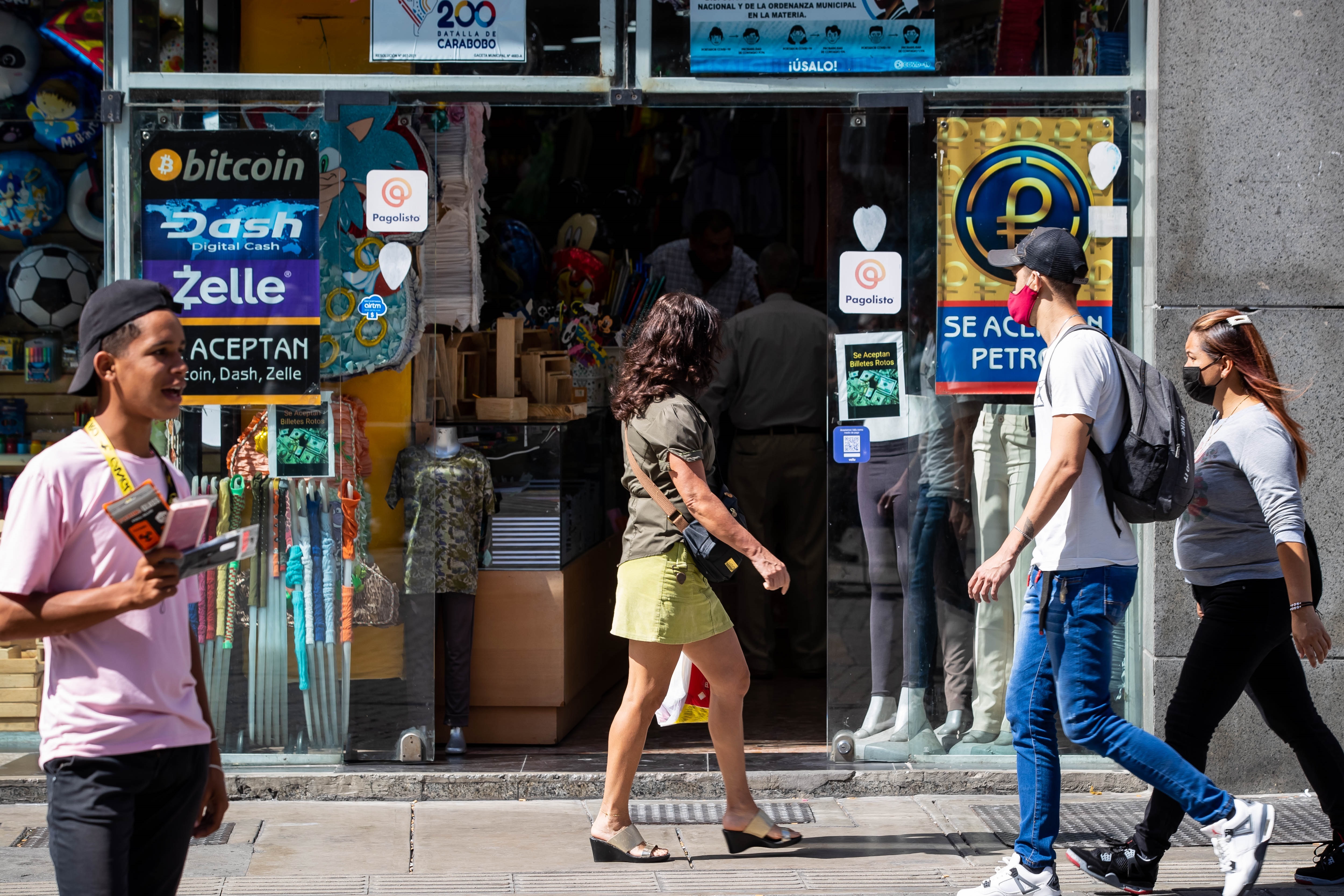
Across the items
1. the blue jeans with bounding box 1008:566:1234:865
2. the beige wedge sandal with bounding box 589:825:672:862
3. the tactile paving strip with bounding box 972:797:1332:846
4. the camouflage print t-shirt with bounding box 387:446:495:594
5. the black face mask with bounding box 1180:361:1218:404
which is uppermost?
the black face mask with bounding box 1180:361:1218:404

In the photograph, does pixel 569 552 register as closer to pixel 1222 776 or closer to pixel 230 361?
pixel 230 361

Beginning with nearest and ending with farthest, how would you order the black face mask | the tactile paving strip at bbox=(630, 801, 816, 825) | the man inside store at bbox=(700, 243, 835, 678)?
the black face mask, the tactile paving strip at bbox=(630, 801, 816, 825), the man inside store at bbox=(700, 243, 835, 678)

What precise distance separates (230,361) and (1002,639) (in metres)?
3.44

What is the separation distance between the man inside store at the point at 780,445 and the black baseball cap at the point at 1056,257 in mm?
3021

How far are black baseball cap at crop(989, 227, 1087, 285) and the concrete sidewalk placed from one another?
202cm

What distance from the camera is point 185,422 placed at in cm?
574

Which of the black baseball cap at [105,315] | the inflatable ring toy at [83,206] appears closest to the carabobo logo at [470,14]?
the inflatable ring toy at [83,206]

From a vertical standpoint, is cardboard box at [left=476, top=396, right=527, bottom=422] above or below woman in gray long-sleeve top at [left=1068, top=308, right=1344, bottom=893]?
above

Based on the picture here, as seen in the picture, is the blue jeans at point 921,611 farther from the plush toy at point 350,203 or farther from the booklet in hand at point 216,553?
the booklet in hand at point 216,553

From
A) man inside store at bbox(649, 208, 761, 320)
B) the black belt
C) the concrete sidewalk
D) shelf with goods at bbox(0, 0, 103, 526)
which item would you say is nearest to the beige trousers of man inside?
the concrete sidewalk

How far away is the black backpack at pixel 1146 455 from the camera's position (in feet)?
13.5

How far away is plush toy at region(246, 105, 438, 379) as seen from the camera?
572 cm

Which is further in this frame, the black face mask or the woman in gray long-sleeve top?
the black face mask

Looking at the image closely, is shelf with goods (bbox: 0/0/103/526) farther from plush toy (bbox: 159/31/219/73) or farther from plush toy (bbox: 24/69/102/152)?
plush toy (bbox: 159/31/219/73)
